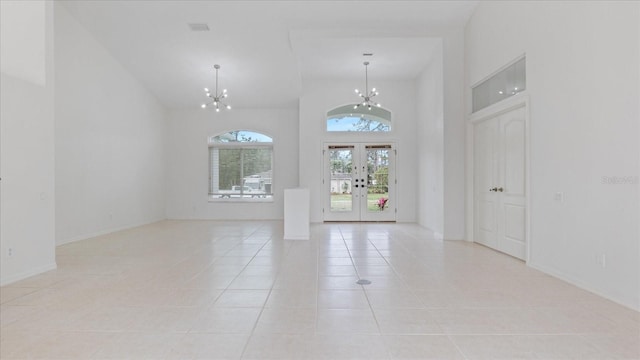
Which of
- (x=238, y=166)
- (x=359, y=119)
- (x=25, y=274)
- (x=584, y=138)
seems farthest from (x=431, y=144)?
(x=25, y=274)

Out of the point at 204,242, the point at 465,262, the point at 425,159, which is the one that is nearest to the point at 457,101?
the point at 425,159

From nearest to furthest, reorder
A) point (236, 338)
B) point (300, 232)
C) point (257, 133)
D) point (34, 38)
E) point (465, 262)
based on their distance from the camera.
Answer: point (236, 338), point (34, 38), point (465, 262), point (300, 232), point (257, 133)

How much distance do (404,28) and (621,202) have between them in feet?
15.5

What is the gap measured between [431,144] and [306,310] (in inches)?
235

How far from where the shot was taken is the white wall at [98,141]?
21.1 feet

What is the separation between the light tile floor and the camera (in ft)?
7.72

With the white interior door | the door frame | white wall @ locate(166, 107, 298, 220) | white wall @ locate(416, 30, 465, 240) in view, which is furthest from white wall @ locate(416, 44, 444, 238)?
white wall @ locate(166, 107, 298, 220)

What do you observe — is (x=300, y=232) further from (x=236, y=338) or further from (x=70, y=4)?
(x=70, y=4)

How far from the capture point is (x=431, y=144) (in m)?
8.04

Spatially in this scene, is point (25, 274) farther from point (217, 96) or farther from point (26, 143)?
point (217, 96)

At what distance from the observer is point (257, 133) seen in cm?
1037

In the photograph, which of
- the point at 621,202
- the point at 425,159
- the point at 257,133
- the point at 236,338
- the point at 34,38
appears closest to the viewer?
the point at 236,338

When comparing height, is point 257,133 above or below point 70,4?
below

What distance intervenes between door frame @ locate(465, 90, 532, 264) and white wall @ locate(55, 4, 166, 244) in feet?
23.7
